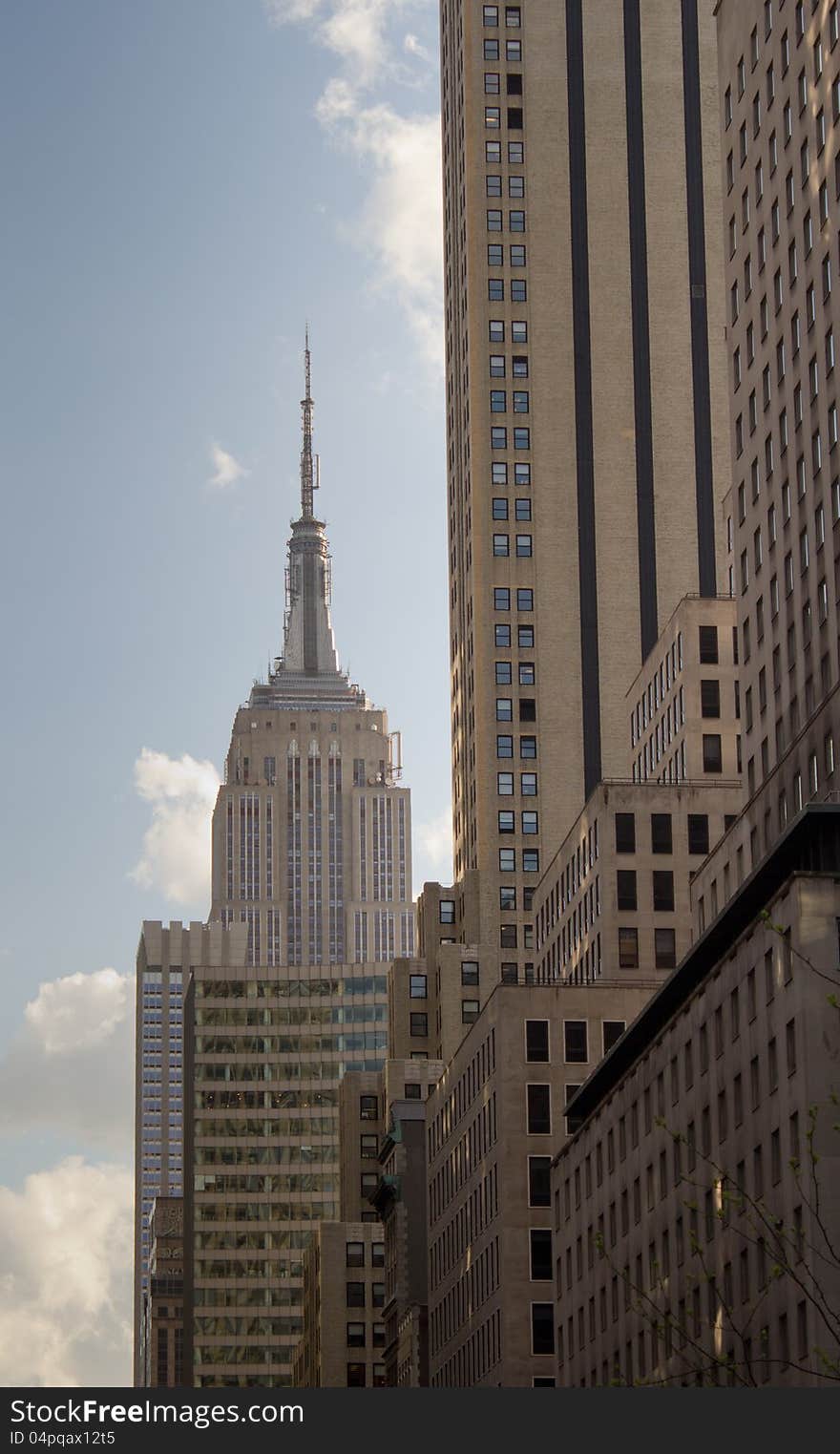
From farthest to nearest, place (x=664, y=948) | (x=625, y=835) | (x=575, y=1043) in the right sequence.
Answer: (x=625, y=835)
(x=664, y=948)
(x=575, y=1043)

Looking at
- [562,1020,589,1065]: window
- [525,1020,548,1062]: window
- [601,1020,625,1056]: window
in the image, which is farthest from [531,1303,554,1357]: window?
[601,1020,625,1056]: window

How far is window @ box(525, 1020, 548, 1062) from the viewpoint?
156 m

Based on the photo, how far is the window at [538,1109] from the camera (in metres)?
155

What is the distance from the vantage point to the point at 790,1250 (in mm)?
87938

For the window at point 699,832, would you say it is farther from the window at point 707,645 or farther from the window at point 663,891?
the window at point 707,645

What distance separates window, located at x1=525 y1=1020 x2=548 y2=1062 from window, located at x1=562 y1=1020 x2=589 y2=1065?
1.13 meters

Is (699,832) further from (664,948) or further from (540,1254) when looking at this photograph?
(540,1254)

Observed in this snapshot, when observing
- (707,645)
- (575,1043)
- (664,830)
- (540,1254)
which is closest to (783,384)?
(707,645)

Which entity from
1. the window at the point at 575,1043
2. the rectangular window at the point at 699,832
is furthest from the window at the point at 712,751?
the window at the point at 575,1043

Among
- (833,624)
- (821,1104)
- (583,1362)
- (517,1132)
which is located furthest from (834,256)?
(517,1132)

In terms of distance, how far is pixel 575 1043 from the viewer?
156 meters

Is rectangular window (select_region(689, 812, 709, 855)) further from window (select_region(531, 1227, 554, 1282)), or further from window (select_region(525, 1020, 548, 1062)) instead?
window (select_region(531, 1227, 554, 1282))

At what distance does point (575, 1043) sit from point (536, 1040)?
233 cm

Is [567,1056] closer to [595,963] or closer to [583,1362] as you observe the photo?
[595,963]
